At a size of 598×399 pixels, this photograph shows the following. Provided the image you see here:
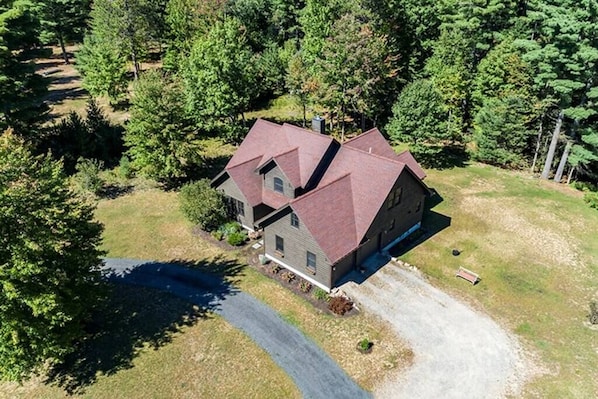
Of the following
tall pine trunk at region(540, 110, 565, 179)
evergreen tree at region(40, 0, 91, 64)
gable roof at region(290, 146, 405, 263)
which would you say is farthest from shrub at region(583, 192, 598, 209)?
evergreen tree at region(40, 0, 91, 64)

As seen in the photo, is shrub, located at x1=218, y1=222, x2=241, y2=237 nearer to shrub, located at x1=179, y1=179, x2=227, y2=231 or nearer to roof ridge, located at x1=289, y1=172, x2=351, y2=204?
shrub, located at x1=179, y1=179, x2=227, y2=231

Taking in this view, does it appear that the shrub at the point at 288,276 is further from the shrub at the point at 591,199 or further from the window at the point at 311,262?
the shrub at the point at 591,199

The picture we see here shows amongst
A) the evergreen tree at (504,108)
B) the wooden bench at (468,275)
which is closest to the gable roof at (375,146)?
the wooden bench at (468,275)

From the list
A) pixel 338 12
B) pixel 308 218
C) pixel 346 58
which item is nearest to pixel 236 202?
pixel 308 218

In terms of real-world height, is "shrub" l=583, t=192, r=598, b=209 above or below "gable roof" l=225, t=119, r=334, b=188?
below

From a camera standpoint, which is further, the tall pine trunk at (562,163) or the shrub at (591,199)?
the tall pine trunk at (562,163)

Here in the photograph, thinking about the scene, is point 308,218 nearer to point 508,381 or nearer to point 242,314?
point 242,314

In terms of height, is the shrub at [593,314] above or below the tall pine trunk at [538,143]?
below
